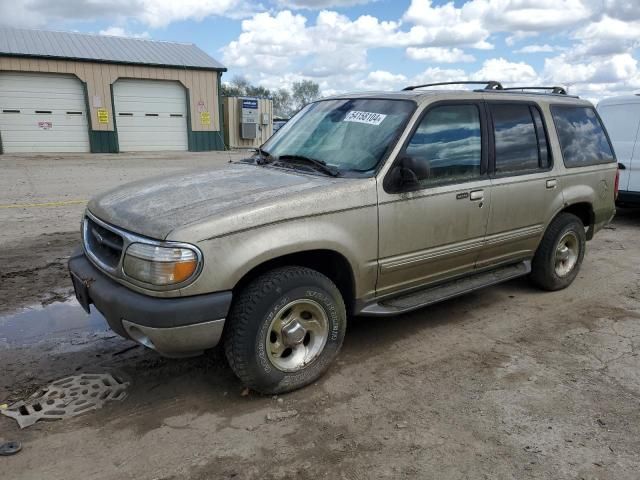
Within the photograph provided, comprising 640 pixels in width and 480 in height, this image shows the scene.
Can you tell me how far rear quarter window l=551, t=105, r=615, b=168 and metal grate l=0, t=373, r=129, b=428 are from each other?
436 centimetres

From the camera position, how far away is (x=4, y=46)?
20516 millimetres

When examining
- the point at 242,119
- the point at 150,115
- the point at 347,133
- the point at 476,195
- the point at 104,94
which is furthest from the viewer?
the point at 242,119

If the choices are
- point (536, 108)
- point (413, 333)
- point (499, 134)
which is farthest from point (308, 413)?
point (536, 108)

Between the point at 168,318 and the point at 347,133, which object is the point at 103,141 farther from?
the point at 168,318

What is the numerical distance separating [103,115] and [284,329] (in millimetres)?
22051

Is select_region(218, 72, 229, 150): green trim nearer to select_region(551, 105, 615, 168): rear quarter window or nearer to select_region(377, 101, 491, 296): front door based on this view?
select_region(551, 105, 615, 168): rear quarter window

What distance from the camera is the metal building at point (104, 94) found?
68.8 ft

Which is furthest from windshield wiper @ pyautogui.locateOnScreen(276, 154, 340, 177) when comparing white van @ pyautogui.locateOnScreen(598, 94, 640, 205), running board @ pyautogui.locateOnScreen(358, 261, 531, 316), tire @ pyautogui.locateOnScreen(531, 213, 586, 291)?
white van @ pyautogui.locateOnScreen(598, 94, 640, 205)

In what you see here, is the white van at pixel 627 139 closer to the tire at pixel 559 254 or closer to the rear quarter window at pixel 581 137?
the rear quarter window at pixel 581 137

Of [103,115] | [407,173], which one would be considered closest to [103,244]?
[407,173]

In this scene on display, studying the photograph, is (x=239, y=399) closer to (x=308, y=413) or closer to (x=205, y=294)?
(x=308, y=413)

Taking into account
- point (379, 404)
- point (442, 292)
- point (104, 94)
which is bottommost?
point (379, 404)

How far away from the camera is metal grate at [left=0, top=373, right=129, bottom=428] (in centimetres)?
307

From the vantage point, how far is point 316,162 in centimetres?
379
